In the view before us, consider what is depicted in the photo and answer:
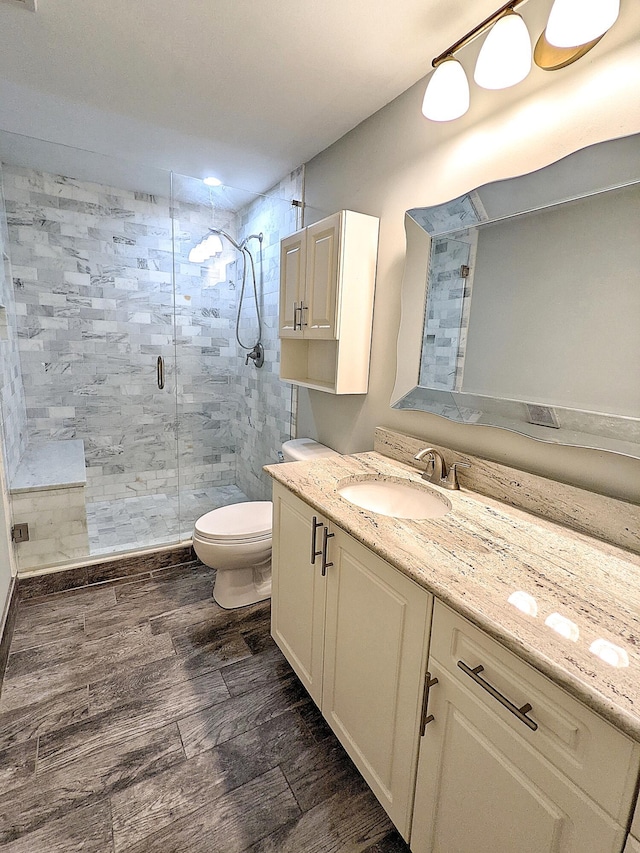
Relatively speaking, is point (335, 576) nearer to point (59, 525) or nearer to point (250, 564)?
point (250, 564)

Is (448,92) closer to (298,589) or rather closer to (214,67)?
(214,67)

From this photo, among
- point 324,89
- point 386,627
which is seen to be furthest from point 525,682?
point 324,89

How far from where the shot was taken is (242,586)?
220cm

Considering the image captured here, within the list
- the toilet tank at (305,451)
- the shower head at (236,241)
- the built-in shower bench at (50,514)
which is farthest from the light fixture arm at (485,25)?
the built-in shower bench at (50,514)

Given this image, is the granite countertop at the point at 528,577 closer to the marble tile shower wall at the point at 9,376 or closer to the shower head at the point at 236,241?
the marble tile shower wall at the point at 9,376

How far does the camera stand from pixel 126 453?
334 centimetres

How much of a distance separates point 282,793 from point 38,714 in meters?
0.97

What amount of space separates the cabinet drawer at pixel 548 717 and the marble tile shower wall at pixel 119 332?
2823 millimetres

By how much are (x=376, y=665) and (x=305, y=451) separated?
4.39 ft

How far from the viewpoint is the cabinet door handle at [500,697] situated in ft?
2.35

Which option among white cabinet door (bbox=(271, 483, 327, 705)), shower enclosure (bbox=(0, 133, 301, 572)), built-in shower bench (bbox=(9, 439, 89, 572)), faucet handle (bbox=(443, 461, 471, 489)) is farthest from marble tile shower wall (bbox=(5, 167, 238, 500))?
faucet handle (bbox=(443, 461, 471, 489))

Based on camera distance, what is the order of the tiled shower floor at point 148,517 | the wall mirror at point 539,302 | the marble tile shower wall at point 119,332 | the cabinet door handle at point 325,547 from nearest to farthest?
the wall mirror at point 539,302 → the cabinet door handle at point 325,547 → the tiled shower floor at point 148,517 → the marble tile shower wall at point 119,332

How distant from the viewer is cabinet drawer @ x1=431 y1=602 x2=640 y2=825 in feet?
1.97

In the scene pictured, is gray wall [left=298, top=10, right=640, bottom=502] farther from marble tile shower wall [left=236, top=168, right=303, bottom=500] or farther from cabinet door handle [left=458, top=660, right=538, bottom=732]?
cabinet door handle [left=458, top=660, right=538, bottom=732]
